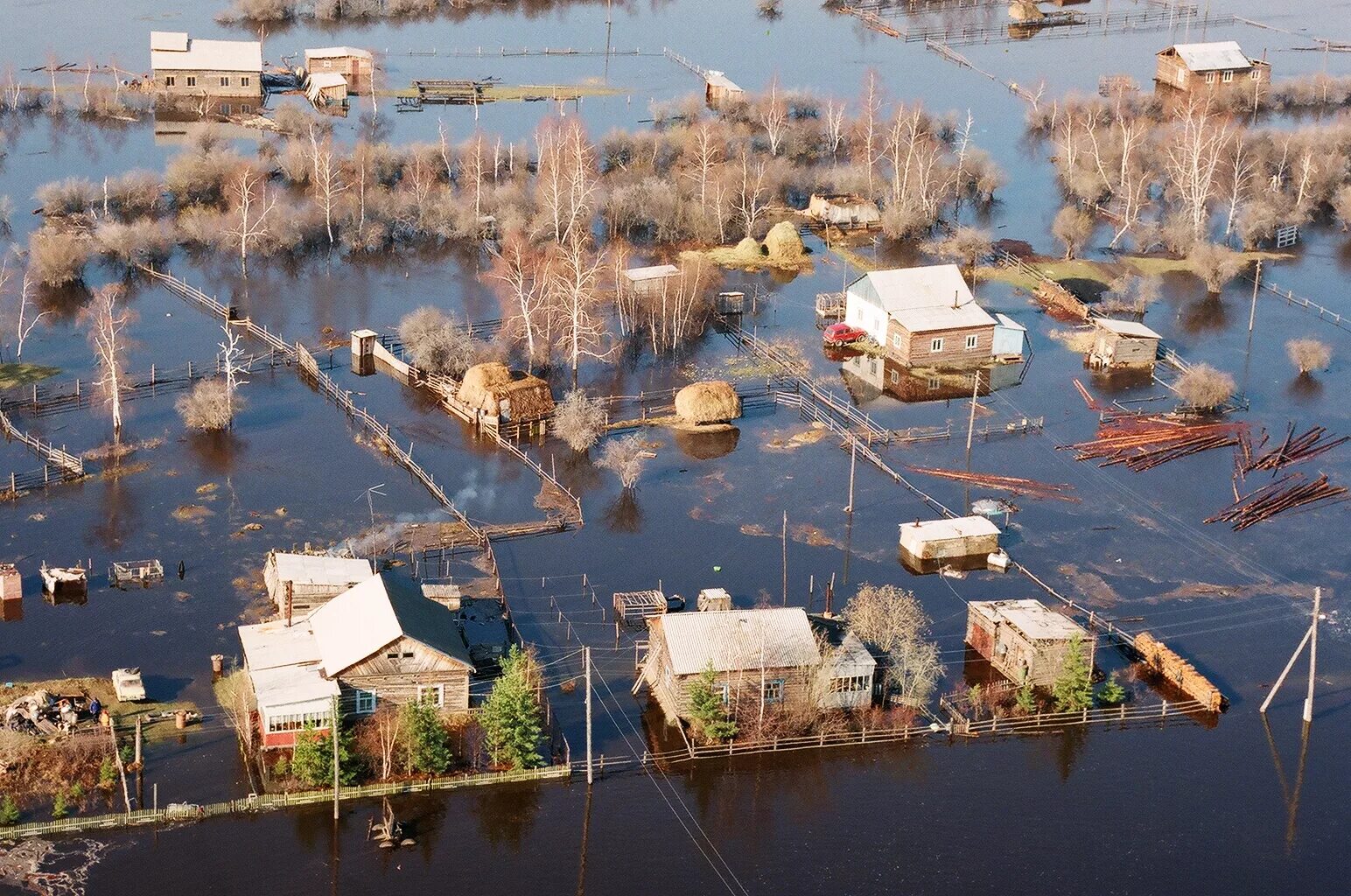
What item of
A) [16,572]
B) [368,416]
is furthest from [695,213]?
[16,572]

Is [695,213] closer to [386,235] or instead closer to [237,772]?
[386,235]

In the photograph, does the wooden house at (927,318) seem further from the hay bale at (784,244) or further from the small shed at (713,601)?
the small shed at (713,601)

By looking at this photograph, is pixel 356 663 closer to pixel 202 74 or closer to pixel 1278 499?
pixel 1278 499

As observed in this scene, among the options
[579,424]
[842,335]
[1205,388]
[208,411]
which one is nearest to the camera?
[579,424]

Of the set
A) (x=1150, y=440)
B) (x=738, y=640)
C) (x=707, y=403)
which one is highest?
(x=707, y=403)

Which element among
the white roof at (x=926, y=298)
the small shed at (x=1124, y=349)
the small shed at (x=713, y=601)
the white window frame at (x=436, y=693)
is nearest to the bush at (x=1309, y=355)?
the small shed at (x=1124, y=349)

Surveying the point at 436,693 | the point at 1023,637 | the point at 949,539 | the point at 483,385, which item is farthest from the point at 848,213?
the point at 436,693

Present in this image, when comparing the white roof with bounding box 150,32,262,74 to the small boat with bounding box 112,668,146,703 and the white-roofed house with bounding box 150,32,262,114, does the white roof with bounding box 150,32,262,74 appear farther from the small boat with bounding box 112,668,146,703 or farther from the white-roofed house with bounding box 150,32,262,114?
the small boat with bounding box 112,668,146,703
